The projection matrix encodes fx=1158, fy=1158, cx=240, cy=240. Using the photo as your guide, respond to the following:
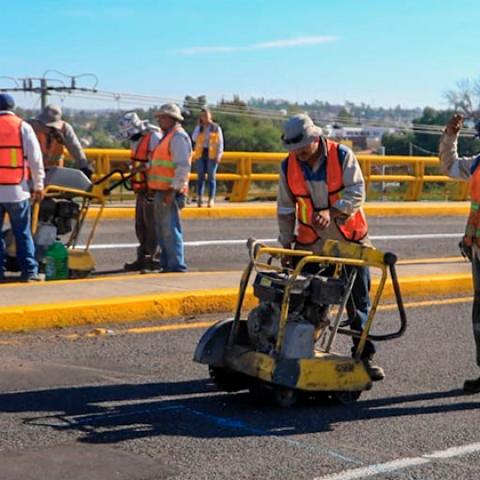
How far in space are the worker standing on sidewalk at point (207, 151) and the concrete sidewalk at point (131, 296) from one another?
891 cm

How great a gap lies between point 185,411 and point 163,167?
5545 mm

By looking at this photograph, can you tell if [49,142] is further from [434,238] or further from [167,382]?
[434,238]

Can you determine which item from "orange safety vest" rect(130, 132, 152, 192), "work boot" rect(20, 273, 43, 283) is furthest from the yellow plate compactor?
"orange safety vest" rect(130, 132, 152, 192)

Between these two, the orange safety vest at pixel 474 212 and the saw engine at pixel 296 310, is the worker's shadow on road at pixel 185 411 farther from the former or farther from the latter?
the orange safety vest at pixel 474 212

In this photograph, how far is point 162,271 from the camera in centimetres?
1270

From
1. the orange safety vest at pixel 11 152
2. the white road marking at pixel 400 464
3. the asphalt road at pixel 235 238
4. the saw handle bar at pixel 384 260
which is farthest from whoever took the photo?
the asphalt road at pixel 235 238

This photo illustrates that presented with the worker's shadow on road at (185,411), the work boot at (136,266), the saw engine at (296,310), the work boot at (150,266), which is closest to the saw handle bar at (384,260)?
the saw engine at (296,310)

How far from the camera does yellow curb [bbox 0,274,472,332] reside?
9414 millimetres

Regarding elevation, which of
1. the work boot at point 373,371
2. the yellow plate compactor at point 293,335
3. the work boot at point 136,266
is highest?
the yellow plate compactor at point 293,335

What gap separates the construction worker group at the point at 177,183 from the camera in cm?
772

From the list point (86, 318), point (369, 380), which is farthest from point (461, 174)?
point (86, 318)

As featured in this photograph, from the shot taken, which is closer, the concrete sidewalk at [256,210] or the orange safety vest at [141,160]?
the orange safety vest at [141,160]

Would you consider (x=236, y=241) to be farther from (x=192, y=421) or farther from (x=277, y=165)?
(x=277, y=165)

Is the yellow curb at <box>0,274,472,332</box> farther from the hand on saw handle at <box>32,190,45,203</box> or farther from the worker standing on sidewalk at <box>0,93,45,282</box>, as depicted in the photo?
the hand on saw handle at <box>32,190,45,203</box>
